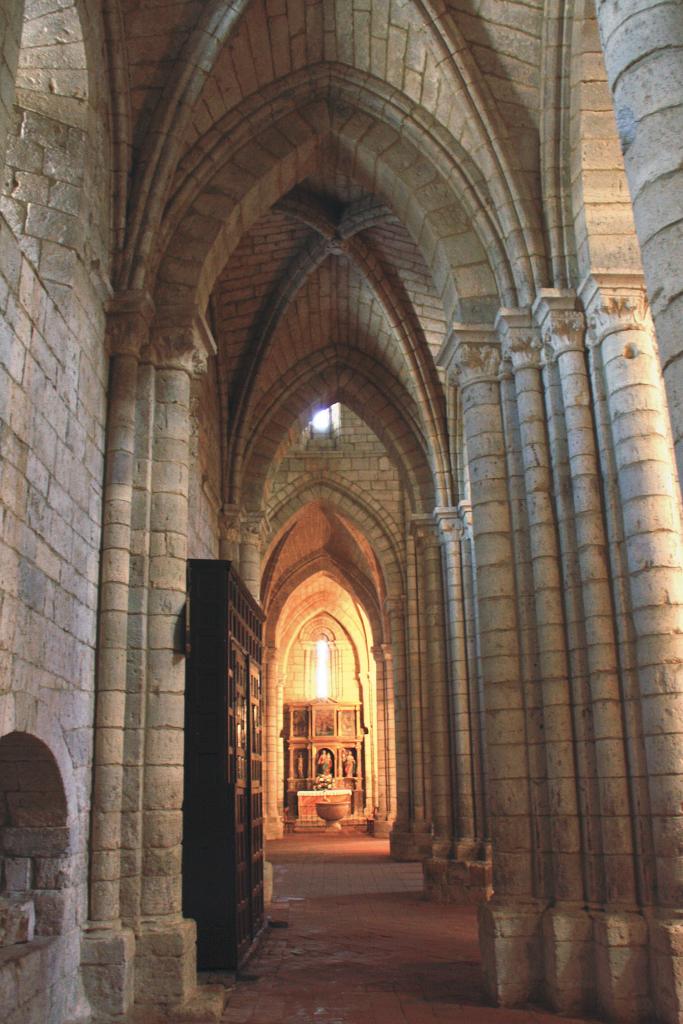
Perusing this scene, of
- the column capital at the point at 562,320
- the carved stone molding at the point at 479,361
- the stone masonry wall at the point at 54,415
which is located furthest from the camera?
the carved stone molding at the point at 479,361

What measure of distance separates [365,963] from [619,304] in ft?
18.4

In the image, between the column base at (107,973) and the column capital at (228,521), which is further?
the column capital at (228,521)

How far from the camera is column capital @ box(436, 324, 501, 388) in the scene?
7.73m

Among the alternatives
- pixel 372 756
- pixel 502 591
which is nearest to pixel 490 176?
pixel 502 591

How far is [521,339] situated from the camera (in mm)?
7418

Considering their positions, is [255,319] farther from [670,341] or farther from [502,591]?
[670,341]

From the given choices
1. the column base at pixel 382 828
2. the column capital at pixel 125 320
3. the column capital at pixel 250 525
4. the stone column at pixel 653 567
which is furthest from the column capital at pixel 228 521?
the column base at pixel 382 828

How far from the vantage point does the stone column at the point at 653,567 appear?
18.8 feet

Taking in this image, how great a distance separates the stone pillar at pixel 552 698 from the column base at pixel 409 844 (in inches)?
348

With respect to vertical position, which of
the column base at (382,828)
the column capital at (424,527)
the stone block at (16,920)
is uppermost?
the column capital at (424,527)

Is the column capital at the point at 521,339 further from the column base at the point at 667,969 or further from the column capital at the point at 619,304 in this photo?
the column base at the point at 667,969

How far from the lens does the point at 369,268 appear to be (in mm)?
12133

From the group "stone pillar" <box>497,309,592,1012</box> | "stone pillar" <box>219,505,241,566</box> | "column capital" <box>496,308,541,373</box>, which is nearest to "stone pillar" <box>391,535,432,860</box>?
"stone pillar" <box>219,505,241,566</box>

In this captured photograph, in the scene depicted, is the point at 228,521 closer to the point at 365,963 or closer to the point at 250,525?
the point at 250,525
